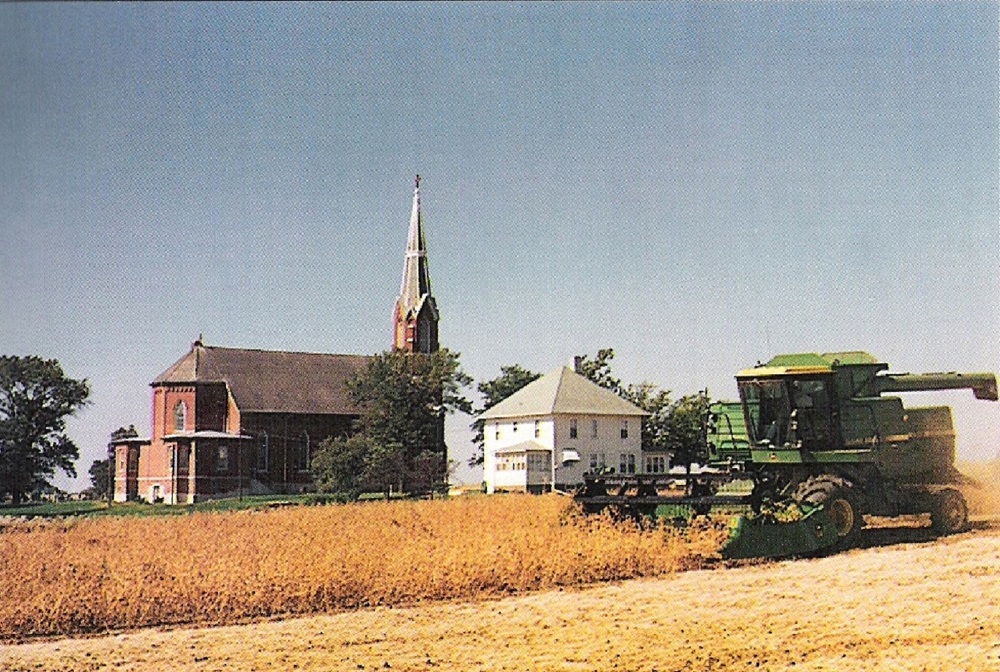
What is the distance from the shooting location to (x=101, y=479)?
5.48 metres

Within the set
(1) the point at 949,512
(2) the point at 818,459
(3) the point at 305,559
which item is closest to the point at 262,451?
(3) the point at 305,559

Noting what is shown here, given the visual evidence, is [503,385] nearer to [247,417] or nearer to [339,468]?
[339,468]

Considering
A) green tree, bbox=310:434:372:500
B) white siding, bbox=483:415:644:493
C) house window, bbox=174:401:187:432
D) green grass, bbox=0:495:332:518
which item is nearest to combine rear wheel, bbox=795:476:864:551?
white siding, bbox=483:415:644:493

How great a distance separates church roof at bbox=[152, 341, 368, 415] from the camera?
570cm

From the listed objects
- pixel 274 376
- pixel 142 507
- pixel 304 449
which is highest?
pixel 274 376

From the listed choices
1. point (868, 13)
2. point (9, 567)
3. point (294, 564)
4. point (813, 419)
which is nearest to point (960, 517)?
point (813, 419)

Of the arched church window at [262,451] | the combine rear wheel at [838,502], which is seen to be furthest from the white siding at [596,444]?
the arched church window at [262,451]

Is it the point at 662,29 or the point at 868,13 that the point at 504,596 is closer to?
the point at 662,29

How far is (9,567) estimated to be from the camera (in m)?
5.22

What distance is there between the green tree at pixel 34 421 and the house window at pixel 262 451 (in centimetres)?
128

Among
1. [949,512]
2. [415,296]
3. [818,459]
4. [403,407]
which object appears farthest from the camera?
[949,512]

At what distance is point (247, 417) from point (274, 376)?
0.99 metres

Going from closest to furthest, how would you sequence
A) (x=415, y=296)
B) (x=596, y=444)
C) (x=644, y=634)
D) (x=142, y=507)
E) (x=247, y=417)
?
(x=644, y=634) → (x=142, y=507) → (x=415, y=296) → (x=247, y=417) → (x=596, y=444)

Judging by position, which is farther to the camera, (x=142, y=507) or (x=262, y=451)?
(x=262, y=451)
